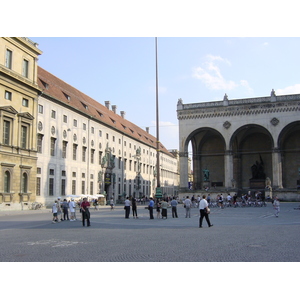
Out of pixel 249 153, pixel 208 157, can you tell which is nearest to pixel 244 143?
pixel 249 153

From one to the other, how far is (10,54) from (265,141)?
146ft

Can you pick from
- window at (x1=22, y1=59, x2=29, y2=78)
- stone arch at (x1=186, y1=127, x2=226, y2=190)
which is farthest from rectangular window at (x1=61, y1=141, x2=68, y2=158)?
stone arch at (x1=186, y1=127, x2=226, y2=190)

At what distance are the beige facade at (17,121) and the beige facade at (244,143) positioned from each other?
89.9 feet

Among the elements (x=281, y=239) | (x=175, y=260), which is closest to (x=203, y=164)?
(x=281, y=239)

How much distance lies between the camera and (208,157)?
230 feet

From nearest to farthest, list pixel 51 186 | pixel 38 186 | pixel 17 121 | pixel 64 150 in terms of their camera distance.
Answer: pixel 17 121
pixel 38 186
pixel 51 186
pixel 64 150

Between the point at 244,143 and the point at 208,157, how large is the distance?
6.85 m

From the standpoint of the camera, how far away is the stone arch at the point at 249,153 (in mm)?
66250

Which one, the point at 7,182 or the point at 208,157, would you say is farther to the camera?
the point at 208,157

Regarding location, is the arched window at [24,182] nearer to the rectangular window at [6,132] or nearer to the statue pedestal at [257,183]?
the rectangular window at [6,132]

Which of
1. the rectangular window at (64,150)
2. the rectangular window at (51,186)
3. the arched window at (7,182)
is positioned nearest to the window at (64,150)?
the rectangular window at (64,150)

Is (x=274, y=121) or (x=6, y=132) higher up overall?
(x=274, y=121)

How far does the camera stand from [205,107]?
63.7 meters

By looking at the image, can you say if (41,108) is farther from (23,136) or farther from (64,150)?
(64,150)
